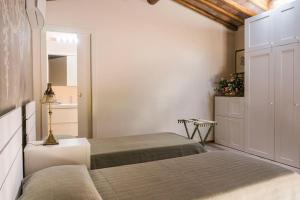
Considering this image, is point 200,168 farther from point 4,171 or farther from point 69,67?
point 69,67

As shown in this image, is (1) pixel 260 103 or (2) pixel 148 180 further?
(1) pixel 260 103

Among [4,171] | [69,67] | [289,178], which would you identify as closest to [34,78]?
[69,67]

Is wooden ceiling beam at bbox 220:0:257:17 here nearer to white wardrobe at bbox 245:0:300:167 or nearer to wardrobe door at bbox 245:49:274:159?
white wardrobe at bbox 245:0:300:167

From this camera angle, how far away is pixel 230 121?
180 inches

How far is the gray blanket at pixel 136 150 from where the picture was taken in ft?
7.87

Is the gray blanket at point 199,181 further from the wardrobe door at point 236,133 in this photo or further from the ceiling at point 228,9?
the ceiling at point 228,9

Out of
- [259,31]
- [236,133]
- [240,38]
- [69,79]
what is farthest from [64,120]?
[240,38]

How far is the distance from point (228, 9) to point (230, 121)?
2.01 metres

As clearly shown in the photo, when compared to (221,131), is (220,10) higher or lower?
higher

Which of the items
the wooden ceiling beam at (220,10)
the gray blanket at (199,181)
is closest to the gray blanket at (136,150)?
the gray blanket at (199,181)

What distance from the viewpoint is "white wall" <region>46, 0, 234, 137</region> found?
400cm

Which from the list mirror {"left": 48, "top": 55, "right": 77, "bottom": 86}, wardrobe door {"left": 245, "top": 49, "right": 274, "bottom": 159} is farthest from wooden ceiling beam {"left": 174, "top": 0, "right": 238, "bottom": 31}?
mirror {"left": 48, "top": 55, "right": 77, "bottom": 86}

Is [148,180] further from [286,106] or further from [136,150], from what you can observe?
[286,106]

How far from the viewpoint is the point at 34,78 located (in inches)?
143
